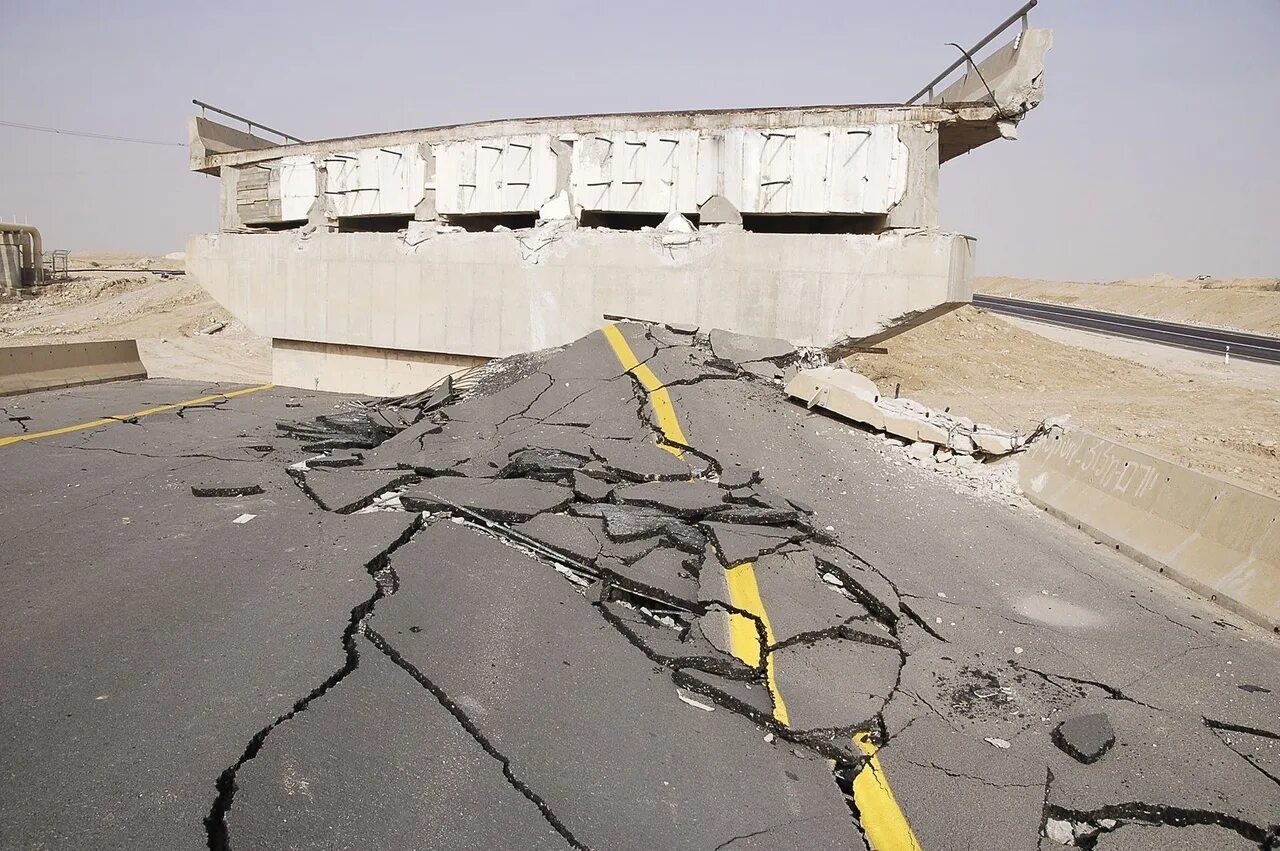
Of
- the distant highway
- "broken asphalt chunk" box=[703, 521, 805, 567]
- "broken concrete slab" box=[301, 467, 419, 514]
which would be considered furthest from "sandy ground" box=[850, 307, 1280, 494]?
"broken concrete slab" box=[301, 467, 419, 514]

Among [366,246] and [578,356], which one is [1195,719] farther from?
[366,246]

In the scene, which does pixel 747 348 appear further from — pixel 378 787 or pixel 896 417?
pixel 378 787

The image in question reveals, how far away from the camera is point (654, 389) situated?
24.0 feet

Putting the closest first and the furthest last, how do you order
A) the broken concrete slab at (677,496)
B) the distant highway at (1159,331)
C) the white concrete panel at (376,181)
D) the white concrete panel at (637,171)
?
the broken concrete slab at (677,496) < the white concrete panel at (637,171) < the white concrete panel at (376,181) < the distant highway at (1159,331)

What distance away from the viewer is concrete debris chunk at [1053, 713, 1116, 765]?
2945mm

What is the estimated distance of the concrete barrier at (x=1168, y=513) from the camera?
4.50m

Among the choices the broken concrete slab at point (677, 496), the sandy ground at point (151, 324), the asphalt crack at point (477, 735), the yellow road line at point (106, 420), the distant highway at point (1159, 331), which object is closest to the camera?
the asphalt crack at point (477, 735)

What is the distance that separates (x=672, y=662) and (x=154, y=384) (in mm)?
11954

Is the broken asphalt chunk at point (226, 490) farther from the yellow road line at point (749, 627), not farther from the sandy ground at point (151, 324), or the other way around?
Answer: the sandy ground at point (151, 324)

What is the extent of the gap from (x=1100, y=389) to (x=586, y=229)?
13222 mm

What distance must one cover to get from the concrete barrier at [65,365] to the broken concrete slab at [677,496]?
9727 mm

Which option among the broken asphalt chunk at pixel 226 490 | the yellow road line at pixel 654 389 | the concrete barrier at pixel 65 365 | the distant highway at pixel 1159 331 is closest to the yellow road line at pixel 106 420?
the concrete barrier at pixel 65 365

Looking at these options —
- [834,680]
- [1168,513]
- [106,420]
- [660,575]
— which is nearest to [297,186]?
[106,420]

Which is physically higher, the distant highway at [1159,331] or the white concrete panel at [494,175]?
the white concrete panel at [494,175]
